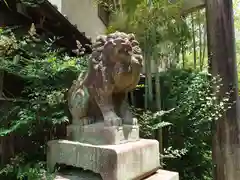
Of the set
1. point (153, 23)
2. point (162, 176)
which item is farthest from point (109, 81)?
point (153, 23)

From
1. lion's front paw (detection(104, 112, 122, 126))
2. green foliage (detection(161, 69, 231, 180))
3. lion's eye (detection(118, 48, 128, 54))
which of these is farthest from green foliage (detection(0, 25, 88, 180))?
green foliage (detection(161, 69, 231, 180))

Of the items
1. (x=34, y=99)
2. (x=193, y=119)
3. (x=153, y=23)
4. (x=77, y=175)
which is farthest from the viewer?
(x=193, y=119)

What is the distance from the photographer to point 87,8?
174 inches

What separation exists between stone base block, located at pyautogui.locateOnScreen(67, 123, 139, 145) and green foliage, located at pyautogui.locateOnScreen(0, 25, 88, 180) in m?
0.25

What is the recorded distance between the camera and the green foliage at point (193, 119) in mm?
2498

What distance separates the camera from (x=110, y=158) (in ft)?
3.77

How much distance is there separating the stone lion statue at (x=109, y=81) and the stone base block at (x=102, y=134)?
4 cm

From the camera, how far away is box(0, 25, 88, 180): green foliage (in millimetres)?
1680

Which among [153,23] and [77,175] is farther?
[153,23]

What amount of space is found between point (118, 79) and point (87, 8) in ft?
11.9

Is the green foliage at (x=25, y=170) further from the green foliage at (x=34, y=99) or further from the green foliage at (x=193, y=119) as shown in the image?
the green foliage at (x=193, y=119)

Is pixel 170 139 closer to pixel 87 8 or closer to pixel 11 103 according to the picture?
pixel 11 103

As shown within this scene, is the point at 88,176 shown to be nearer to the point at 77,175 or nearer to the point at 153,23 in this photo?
the point at 77,175

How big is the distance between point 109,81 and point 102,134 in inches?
13.7
